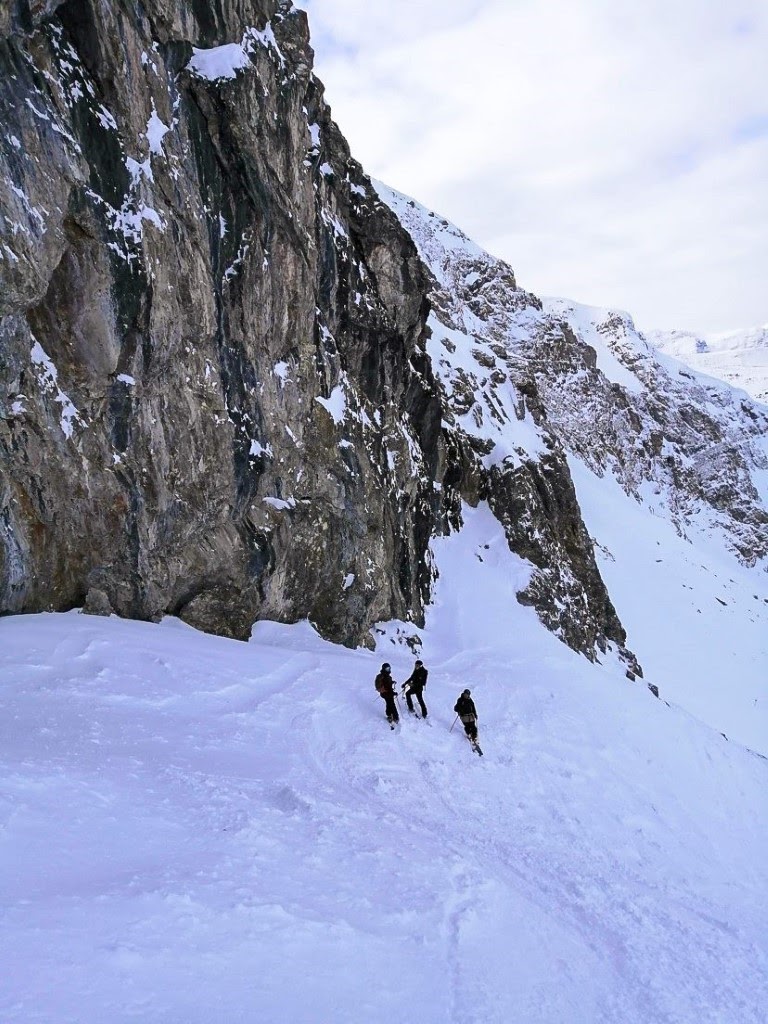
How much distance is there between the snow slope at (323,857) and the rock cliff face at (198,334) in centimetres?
240

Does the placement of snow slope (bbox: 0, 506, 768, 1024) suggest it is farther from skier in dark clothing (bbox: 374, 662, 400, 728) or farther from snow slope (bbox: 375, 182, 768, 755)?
snow slope (bbox: 375, 182, 768, 755)

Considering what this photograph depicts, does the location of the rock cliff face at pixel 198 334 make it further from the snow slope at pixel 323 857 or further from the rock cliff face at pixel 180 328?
the snow slope at pixel 323 857

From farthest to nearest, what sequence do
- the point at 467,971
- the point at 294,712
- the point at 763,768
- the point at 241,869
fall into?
1. the point at 763,768
2. the point at 294,712
3. the point at 241,869
4. the point at 467,971

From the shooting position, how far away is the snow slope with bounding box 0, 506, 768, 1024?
16.1 feet

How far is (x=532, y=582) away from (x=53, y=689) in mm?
25861

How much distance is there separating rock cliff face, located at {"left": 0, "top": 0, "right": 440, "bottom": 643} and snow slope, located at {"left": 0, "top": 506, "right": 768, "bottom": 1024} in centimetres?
196

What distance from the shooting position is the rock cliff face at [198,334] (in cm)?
1311

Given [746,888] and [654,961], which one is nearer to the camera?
[654,961]

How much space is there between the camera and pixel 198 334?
16.3 meters

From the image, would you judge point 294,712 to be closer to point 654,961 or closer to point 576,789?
point 576,789

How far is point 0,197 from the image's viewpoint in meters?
11.6

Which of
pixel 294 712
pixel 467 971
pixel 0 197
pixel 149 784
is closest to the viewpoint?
pixel 467 971

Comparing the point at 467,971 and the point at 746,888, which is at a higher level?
the point at 467,971

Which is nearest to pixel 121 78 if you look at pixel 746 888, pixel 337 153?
pixel 337 153
